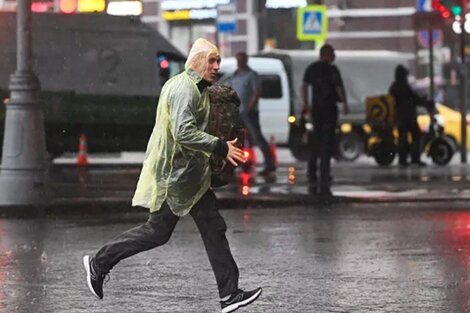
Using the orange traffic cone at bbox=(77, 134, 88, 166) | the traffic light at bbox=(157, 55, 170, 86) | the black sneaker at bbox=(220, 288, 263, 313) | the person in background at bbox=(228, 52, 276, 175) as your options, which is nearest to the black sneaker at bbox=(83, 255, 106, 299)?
the black sneaker at bbox=(220, 288, 263, 313)

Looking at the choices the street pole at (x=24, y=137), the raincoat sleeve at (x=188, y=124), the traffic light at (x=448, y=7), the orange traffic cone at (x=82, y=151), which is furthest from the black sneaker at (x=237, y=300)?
the traffic light at (x=448, y=7)

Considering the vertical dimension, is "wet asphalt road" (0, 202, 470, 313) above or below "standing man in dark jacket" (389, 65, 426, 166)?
below

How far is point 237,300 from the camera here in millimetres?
8578

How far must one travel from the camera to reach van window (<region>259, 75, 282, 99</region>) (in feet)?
103

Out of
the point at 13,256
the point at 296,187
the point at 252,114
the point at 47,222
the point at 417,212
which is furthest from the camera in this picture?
the point at 252,114

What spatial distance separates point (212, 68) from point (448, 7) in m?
18.7

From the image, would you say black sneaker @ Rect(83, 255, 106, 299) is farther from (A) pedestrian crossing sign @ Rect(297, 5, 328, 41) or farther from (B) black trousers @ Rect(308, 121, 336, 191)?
(A) pedestrian crossing sign @ Rect(297, 5, 328, 41)

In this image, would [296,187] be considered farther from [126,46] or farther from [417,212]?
[126,46]

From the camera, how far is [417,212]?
51.6 feet

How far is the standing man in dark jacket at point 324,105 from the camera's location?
19.5 m

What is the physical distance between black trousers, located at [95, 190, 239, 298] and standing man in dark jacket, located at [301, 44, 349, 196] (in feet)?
34.3

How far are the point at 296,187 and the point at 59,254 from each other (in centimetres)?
769

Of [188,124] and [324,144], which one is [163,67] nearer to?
[324,144]

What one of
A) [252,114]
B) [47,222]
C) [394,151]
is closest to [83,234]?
[47,222]
